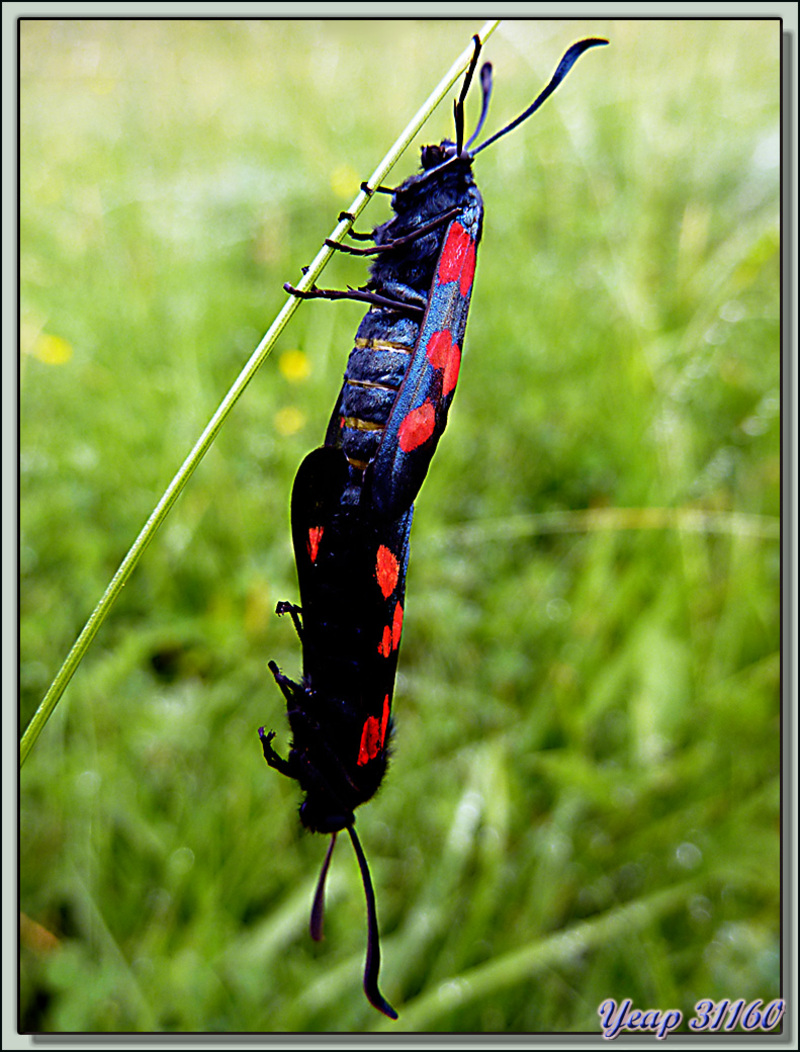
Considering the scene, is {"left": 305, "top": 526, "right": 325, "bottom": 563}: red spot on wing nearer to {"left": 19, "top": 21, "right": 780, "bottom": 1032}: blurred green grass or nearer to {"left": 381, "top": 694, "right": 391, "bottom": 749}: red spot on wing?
{"left": 381, "top": 694, "right": 391, "bottom": 749}: red spot on wing

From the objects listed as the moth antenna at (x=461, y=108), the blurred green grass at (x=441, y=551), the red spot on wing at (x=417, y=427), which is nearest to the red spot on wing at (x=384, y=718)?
the red spot on wing at (x=417, y=427)

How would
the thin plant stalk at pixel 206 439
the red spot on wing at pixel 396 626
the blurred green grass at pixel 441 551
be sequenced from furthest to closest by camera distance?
the blurred green grass at pixel 441 551, the red spot on wing at pixel 396 626, the thin plant stalk at pixel 206 439

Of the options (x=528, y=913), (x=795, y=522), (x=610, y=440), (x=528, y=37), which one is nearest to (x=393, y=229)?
(x=795, y=522)

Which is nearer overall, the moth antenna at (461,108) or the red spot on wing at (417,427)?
the red spot on wing at (417,427)

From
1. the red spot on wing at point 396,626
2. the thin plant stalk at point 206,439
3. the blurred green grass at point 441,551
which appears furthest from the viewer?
the blurred green grass at point 441,551

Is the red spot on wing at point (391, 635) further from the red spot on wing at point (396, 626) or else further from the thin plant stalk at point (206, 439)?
the thin plant stalk at point (206, 439)

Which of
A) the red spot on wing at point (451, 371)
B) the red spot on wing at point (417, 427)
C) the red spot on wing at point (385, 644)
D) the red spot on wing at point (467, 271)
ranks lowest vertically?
the red spot on wing at point (385, 644)

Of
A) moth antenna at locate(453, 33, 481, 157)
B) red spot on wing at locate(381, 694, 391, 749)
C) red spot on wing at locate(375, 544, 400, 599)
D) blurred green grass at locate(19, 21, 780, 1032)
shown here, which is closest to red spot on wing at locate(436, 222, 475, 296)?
moth antenna at locate(453, 33, 481, 157)

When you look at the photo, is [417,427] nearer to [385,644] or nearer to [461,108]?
[385,644]
